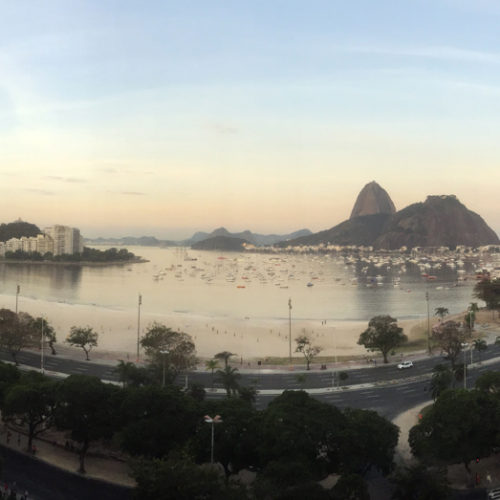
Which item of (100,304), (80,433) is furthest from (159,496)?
(100,304)

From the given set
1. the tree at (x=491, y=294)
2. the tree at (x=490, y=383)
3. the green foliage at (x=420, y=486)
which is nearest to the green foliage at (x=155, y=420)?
→ the green foliage at (x=420, y=486)

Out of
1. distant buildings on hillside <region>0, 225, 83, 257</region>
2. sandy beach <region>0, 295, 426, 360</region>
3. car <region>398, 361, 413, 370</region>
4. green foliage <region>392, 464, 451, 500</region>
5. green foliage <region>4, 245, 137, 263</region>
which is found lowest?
sandy beach <region>0, 295, 426, 360</region>

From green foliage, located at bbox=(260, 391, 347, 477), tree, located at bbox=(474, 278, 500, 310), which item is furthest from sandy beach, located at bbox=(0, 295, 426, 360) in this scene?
green foliage, located at bbox=(260, 391, 347, 477)

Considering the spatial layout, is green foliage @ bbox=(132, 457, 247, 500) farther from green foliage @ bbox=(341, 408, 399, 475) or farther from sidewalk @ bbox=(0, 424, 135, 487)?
green foliage @ bbox=(341, 408, 399, 475)

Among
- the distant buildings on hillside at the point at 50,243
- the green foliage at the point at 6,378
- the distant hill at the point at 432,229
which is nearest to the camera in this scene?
the green foliage at the point at 6,378

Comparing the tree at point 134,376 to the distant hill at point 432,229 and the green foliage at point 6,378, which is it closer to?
the green foliage at point 6,378

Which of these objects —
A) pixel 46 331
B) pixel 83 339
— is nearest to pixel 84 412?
pixel 83 339

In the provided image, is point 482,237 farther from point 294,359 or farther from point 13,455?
point 13,455
